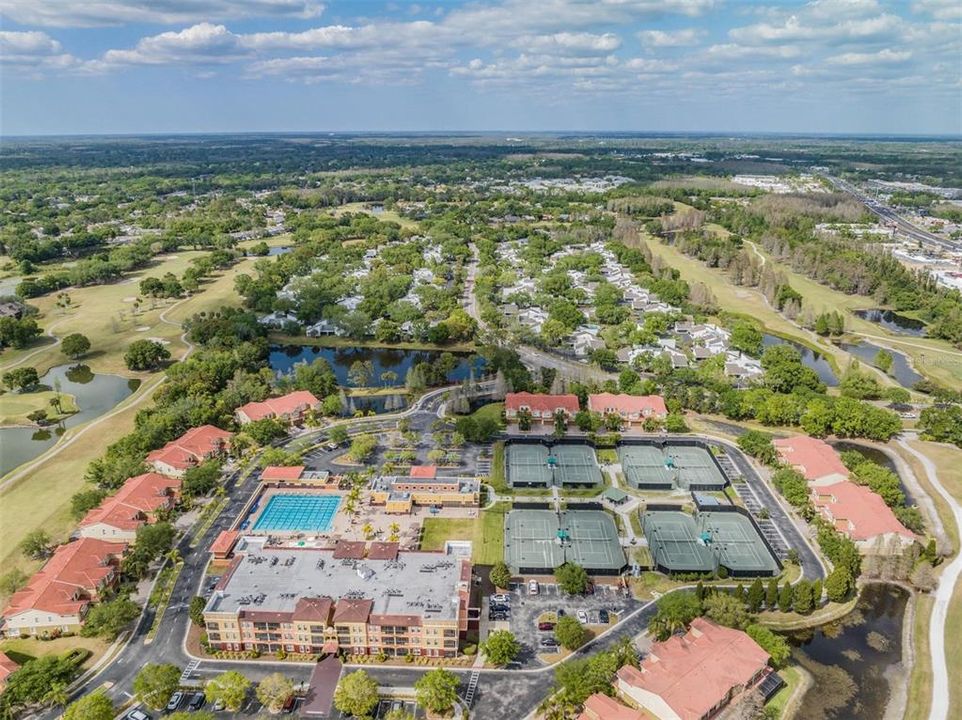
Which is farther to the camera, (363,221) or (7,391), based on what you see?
(363,221)

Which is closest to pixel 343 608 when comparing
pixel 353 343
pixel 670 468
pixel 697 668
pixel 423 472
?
pixel 423 472

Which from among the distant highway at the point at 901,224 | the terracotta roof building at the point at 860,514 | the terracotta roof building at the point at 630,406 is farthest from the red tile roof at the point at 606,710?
the distant highway at the point at 901,224

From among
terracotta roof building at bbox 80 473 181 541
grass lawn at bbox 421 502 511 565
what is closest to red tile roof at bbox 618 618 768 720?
grass lawn at bbox 421 502 511 565

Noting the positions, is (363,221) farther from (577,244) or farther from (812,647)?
(812,647)

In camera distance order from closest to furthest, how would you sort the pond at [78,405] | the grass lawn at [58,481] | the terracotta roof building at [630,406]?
the grass lawn at [58,481] → the pond at [78,405] → the terracotta roof building at [630,406]

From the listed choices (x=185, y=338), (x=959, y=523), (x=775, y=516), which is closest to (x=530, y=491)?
(x=775, y=516)

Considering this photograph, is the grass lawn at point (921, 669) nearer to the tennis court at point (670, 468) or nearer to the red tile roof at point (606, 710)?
the red tile roof at point (606, 710)
